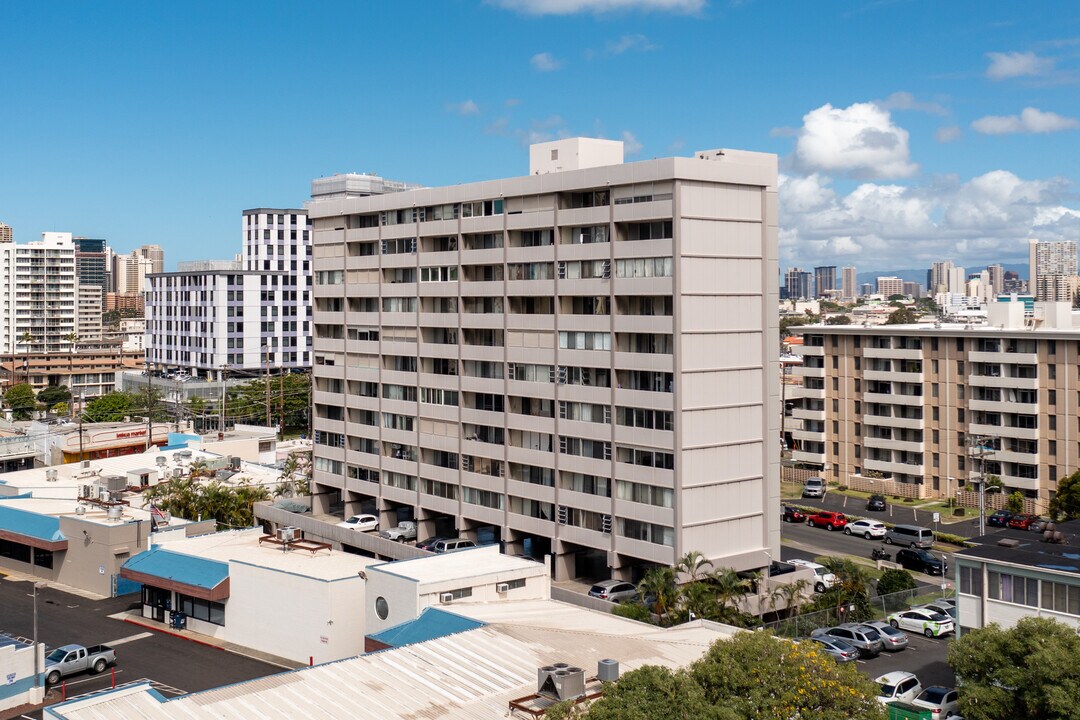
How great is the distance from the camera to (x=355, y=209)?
84250mm

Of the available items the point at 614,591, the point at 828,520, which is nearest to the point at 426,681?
the point at 614,591

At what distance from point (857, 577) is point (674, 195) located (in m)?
24.2

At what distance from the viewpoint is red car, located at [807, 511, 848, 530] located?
299 feet

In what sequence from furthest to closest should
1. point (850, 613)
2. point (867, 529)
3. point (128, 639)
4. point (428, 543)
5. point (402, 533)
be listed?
1. point (867, 529)
2. point (402, 533)
3. point (428, 543)
4. point (850, 613)
5. point (128, 639)

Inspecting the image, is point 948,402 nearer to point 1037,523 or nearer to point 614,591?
point 1037,523

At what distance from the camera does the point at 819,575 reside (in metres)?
70.9

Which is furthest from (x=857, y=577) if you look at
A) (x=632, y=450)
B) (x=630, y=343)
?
(x=630, y=343)

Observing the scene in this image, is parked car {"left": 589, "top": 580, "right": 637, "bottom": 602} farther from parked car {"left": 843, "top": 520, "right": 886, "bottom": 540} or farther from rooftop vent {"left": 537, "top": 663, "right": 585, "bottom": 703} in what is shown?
parked car {"left": 843, "top": 520, "right": 886, "bottom": 540}

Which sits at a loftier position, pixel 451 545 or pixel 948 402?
pixel 948 402

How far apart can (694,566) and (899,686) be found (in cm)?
1518


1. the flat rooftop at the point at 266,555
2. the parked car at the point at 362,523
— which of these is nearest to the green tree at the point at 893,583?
the flat rooftop at the point at 266,555

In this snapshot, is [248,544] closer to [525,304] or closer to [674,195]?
[525,304]

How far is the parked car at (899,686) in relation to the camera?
47.2m

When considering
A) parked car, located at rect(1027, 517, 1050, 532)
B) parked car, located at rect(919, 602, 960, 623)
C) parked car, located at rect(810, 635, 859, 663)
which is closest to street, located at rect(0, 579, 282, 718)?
parked car, located at rect(810, 635, 859, 663)
